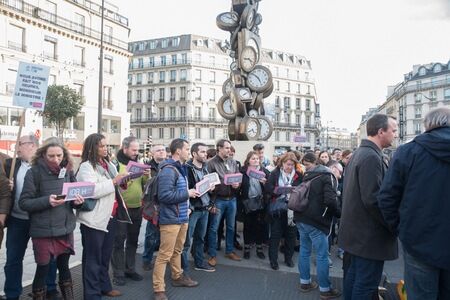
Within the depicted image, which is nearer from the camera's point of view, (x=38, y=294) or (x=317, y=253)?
(x=38, y=294)

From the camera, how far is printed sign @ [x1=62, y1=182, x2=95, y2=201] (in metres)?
3.91

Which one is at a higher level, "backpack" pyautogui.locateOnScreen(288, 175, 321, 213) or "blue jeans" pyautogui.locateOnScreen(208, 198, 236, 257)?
"backpack" pyautogui.locateOnScreen(288, 175, 321, 213)

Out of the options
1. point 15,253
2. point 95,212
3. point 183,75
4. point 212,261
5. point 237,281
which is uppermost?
point 183,75

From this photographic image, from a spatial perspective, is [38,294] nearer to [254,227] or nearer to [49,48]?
[254,227]

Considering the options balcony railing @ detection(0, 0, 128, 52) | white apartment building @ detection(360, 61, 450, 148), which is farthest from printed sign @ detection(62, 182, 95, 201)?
white apartment building @ detection(360, 61, 450, 148)

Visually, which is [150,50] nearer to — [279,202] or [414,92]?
[414,92]

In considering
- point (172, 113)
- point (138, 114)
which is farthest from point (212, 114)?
point (138, 114)

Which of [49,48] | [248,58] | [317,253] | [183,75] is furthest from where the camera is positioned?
[183,75]

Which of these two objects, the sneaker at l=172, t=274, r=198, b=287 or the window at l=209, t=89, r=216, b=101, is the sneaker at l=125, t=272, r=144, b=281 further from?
the window at l=209, t=89, r=216, b=101

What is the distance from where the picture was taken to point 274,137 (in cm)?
7006

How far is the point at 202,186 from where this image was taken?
510 centimetres

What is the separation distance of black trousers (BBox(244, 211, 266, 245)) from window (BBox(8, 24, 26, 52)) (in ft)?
101

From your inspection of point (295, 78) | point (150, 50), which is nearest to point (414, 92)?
point (295, 78)

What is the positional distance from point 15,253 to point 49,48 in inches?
1320
